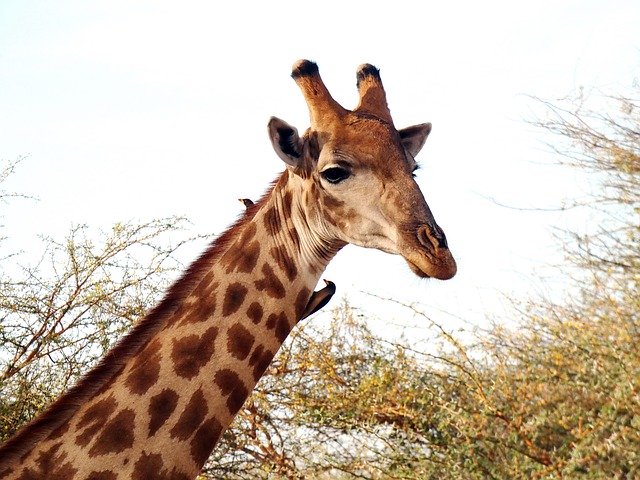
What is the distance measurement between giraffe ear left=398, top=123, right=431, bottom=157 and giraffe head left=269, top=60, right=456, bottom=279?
232 millimetres

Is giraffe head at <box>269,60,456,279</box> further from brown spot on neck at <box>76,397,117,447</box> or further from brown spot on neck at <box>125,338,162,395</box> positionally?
brown spot on neck at <box>76,397,117,447</box>

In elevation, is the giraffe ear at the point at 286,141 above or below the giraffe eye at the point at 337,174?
above

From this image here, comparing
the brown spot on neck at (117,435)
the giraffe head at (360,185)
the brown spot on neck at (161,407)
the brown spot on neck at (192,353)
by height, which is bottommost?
the brown spot on neck at (117,435)

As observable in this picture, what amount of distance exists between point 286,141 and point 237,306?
2.57ft

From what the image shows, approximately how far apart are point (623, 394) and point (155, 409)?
4507 millimetres

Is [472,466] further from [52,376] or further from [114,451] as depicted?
[114,451]

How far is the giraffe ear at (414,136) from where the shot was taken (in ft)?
15.9

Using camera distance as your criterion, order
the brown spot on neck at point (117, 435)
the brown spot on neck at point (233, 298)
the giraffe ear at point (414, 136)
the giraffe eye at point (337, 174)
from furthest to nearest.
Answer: the giraffe ear at point (414, 136)
the giraffe eye at point (337, 174)
the brown spot on neck at point (233, 298)
the brown spot on neck at point (117, 435)

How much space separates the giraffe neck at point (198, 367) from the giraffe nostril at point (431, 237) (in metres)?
0.52

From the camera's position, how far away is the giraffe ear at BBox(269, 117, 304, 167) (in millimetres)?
4332

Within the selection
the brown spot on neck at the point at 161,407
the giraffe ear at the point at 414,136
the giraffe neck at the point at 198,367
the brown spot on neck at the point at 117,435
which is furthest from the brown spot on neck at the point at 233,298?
the giraffe ear at the point at 414,136

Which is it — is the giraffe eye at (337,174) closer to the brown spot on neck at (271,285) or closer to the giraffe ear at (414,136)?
the brown spot on neck at (271,285)

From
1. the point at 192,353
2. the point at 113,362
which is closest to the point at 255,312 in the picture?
the point at 192,353

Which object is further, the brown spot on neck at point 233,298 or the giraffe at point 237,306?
the brown spot on neck at point 233,298
